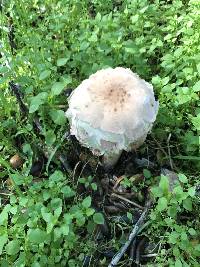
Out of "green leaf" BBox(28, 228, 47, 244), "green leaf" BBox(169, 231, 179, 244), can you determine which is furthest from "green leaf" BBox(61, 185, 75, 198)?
"green leaf" BBox(169, 231, 179, 244)

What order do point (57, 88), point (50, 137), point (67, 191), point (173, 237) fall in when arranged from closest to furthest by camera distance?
point (173, 237) → point (67, 191) → point (57, 88) → point (50, 137)

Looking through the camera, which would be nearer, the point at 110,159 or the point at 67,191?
the point at 67,191

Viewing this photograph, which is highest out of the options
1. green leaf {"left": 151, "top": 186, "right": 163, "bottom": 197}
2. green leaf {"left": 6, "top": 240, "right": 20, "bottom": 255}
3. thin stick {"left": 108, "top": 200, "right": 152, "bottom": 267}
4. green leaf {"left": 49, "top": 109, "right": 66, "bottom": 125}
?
green leaf {"left": 49, "top": 109, "right": 66, "bottom": 125}

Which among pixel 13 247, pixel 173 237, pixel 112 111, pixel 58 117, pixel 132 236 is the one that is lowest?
pixel 132 236

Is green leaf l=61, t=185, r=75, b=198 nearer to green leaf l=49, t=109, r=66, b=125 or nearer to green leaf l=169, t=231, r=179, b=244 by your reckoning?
green leaf l=49, t=109, r=66, b=125

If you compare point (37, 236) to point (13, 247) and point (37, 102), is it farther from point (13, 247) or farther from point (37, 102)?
Answer: point (37, 102)

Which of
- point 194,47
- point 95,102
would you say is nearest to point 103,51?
→ point 194,47

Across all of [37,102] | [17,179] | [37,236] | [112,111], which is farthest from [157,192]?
[37,102]
